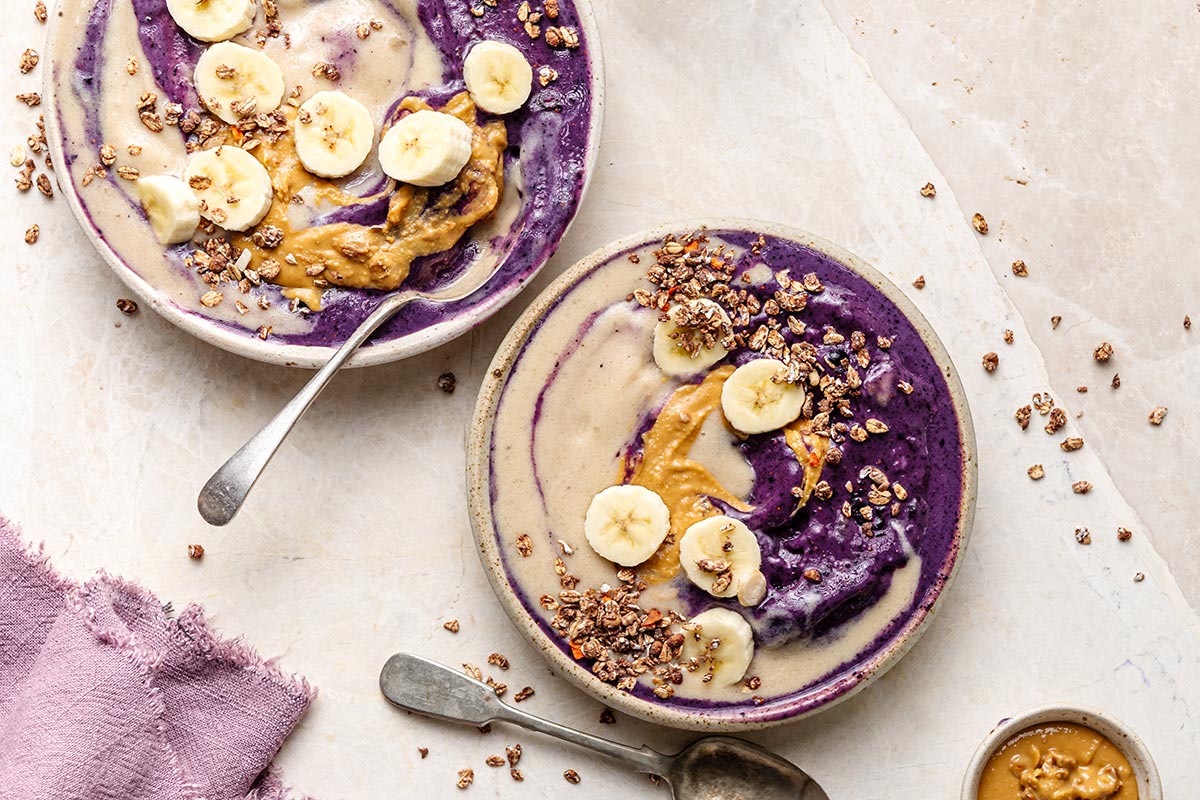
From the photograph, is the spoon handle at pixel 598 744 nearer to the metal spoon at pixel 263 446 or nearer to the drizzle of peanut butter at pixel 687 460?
the drizzle of peanut butter at pixel 687 460

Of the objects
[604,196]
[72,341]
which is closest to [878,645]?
[604,196]

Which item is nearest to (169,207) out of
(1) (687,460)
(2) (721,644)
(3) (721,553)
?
(1) (687,460)

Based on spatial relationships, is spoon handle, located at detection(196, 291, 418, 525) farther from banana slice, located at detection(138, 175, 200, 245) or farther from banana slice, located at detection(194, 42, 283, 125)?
banana slice, located at detection(194, 42, 283, 125)

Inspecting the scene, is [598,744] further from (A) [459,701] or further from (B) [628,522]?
(B) [628,522]

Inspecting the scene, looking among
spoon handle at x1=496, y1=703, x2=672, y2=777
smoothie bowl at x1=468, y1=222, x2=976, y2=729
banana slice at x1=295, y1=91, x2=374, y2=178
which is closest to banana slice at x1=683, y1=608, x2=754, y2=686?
smoothie bowl at x1=468, y1=222, x2=976, y2=729

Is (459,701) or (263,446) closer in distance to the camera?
(263,446)

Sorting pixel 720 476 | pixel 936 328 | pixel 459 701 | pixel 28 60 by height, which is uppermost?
pixel 936 328
